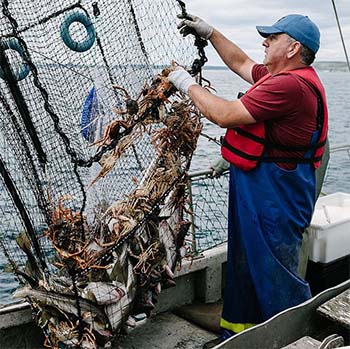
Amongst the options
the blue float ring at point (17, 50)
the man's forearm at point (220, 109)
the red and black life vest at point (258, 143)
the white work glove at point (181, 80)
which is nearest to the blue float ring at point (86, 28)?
the blue float ring at point (17, 50)

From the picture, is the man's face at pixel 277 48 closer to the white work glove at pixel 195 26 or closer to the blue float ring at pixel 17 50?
the white work glove at pixel 195 26

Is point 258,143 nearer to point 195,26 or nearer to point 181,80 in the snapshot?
point 181,80

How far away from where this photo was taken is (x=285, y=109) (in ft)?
10.8

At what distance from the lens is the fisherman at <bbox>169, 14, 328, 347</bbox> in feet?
10.9

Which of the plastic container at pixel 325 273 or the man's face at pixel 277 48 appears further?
the plastic container at pixel 325 273

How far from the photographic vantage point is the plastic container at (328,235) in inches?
174

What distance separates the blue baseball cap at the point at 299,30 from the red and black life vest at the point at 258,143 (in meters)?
0.16

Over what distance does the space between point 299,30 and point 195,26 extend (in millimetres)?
690

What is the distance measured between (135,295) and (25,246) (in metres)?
Result: 0.68

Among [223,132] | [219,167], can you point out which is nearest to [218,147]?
[223,132]

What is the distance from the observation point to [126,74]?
3.91m

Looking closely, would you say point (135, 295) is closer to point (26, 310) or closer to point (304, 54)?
point (26, 310)

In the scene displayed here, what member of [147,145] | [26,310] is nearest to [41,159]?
[147,145]

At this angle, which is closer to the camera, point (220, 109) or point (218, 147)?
point (220, 109)
